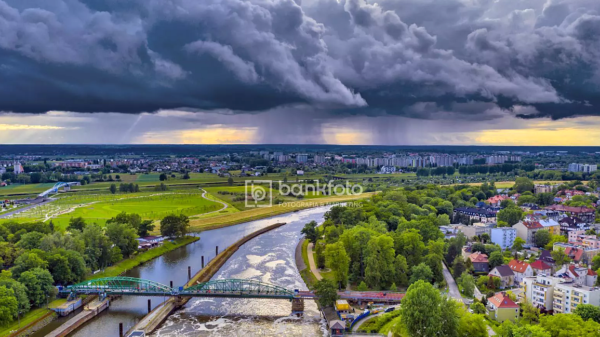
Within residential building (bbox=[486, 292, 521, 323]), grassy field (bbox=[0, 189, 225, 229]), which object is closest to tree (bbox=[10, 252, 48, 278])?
grassy field (bbox=[0, 189, 225, 229])

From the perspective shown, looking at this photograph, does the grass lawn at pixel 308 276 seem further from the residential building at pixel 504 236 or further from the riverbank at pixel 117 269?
the residential building at pixel 504 236

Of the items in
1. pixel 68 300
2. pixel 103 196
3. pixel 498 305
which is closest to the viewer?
pixel 498 305

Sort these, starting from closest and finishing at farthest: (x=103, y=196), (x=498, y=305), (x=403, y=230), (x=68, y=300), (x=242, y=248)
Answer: (x=498, y=305)
(x=68, y=300)
(x=403, y=230)
(x=242, y=248)
(x=103, y=196)

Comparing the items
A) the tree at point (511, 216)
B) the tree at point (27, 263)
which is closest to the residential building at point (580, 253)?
the tree at point (511, 216)

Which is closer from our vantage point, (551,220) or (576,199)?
(551,220)

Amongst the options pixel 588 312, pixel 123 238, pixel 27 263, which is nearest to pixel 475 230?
pixel 588 312

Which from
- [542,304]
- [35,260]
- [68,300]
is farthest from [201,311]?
[542,304]

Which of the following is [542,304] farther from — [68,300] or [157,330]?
[68,300]

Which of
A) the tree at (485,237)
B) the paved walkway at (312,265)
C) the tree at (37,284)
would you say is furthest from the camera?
the tree at (485,237)
